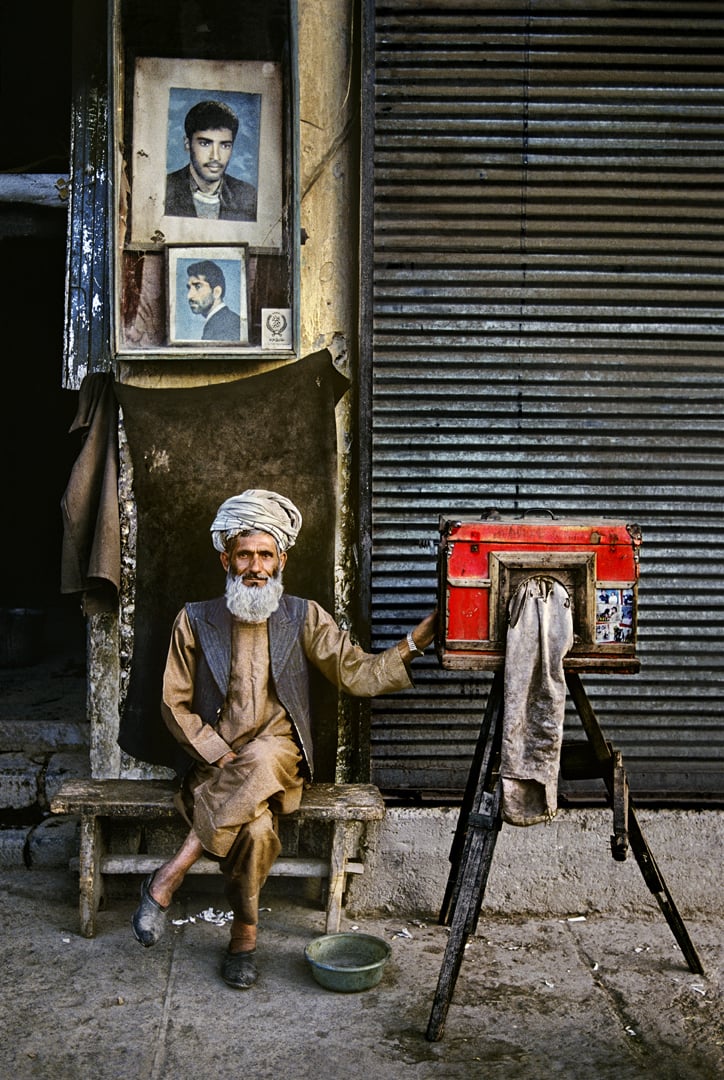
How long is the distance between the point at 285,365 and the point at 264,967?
93.6 inches

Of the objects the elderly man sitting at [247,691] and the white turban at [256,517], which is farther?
the white turban at [256,517]

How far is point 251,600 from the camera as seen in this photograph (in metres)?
3.96

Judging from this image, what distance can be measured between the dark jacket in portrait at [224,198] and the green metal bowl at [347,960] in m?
2.88

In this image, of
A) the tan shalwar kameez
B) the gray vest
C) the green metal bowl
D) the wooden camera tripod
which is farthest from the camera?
the gray vest

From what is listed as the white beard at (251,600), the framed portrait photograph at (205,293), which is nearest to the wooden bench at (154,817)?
the white beard at (251,600)

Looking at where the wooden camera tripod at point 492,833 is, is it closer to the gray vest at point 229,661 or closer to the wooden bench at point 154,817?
the wooden bench at point 154,817

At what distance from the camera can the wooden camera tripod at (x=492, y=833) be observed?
336 cm

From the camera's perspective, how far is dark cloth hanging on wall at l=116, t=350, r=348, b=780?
4.36 metres

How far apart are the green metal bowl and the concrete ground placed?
0.21 ft

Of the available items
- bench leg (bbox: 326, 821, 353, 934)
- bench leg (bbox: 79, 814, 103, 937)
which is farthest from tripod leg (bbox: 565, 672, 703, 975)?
bench leg (bbox: 79, 814, 103, 937)

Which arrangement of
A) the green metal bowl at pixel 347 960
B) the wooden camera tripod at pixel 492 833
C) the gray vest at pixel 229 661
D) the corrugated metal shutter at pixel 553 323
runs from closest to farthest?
the wooden camera tripod at pixel 492 833, the green metal bowl at pixel 347 960, the gray vest at pixel 229 661, the corrugated metal shutter at pixel 553 323

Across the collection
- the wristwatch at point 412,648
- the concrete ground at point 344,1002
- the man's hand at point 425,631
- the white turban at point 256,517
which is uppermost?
the white turban at point 256,517

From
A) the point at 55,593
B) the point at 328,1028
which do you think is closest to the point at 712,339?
the point at 328,1028

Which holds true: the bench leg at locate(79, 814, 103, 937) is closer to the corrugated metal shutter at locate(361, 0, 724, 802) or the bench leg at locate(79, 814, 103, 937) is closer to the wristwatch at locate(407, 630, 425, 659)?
the corrugated metal shutter at locate(361, 0, 724, 802)
